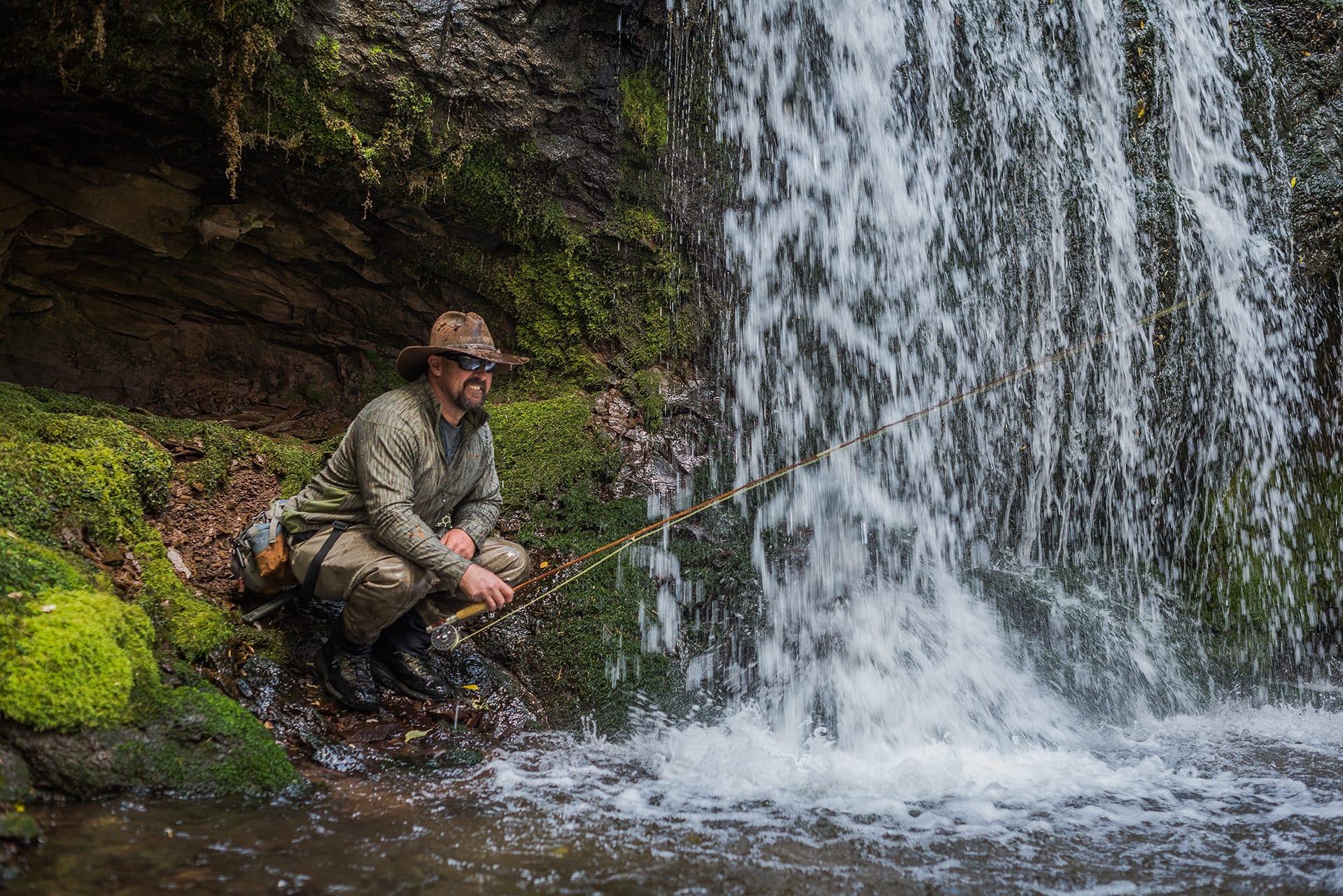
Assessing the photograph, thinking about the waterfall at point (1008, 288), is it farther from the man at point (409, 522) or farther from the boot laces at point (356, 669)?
the boot laces at point (356, 669)

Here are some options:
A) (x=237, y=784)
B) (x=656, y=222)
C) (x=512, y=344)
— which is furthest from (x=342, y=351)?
(x=237, y=784)

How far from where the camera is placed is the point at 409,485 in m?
4.43

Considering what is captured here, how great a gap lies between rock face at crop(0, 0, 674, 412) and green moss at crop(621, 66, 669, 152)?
0.13m

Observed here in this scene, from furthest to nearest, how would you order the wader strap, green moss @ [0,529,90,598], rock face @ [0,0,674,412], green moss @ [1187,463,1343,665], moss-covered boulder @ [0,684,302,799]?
green moss @ [1187,463,1343,665], rock face @ [0,0,674,412], the wader strap, green moss @ [0,529,90,598], moss-covered boulder @ [0,684,302,799]

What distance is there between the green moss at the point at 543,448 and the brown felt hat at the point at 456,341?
70.8 inches

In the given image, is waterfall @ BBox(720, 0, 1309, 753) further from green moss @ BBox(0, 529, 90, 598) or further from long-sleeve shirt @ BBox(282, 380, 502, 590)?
green moss @ BBox(0, 529, 90, 598)

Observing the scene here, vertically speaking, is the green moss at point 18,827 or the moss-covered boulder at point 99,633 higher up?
the moss-covered boulder at point 99,633

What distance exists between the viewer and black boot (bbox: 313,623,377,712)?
179 inches

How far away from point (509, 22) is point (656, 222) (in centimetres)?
186

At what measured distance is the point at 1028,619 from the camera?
6.63 meters

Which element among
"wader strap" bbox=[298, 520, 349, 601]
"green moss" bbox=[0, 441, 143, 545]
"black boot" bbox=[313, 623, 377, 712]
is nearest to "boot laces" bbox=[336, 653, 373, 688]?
"black boot" bbox=[313, 623, 377, 712]

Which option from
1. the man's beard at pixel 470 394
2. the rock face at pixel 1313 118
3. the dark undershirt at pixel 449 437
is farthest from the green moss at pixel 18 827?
the rock face at pixel 1313 118

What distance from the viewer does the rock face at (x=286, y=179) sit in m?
5.32

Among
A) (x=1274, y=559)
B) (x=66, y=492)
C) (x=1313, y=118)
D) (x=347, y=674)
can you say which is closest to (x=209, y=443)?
(x=66, y=492)
